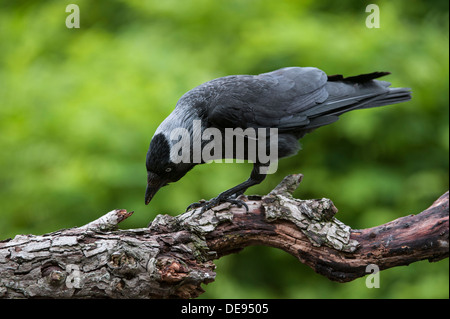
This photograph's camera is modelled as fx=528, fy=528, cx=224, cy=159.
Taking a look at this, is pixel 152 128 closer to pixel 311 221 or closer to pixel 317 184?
pixel 317 184

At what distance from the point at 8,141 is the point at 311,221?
3.67 metres

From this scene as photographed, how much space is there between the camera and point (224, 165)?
5.69m

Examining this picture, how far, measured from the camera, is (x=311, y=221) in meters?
3.33

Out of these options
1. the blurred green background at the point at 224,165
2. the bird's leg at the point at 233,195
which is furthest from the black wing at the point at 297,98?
the blurred green background at the point at 224,165

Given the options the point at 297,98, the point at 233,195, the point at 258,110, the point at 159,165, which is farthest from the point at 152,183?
the point at 297,98

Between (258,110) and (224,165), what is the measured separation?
1665 millimetres

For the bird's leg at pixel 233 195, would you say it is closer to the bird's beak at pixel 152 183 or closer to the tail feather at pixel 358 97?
the bird's beak at pixel 152 183

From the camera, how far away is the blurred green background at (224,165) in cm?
528

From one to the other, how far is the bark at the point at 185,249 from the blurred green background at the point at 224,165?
5.52 feet

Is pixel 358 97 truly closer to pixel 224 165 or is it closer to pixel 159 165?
pixel 159 165

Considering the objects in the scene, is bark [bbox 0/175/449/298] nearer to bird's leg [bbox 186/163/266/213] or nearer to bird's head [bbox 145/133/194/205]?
bird's leg [bbox 186/163/266/213]

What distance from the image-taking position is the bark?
3.07 meters

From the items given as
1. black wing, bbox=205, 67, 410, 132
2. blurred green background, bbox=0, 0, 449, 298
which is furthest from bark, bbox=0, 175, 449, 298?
blurred green background, bbox=0, 0, 449, 298

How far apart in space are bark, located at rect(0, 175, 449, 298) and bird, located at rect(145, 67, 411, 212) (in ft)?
1.51
